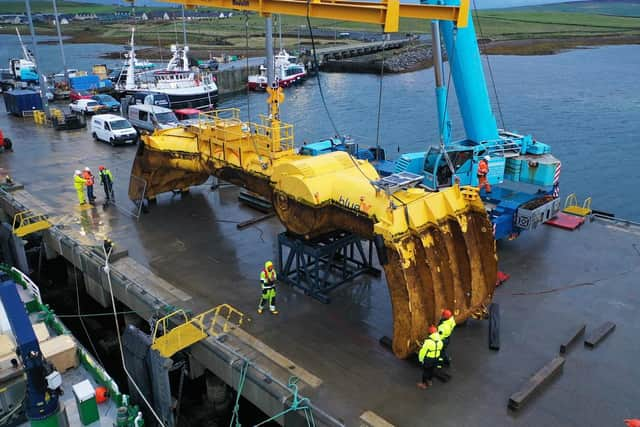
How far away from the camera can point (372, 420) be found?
10.2m

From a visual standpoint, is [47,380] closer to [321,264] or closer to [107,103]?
[321,264]

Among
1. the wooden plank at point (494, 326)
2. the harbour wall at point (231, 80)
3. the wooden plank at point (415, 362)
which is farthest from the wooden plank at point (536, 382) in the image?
the harbour wall at point (231, 80)

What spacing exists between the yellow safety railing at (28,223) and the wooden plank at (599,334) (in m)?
18.2

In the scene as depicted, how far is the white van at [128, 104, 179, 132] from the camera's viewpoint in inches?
1362

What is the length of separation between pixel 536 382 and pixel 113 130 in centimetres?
2826

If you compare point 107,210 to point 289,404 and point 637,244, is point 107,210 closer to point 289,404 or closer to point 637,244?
point 289,404

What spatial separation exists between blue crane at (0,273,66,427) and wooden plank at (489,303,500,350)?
31.6 feet

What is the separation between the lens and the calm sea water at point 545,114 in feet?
122

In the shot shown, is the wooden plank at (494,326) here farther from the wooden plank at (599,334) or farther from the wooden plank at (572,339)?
the wooden plank at (599,334)

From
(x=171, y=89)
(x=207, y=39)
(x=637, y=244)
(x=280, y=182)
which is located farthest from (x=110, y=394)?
(x=207, y=39)

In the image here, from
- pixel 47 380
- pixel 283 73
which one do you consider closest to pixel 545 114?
pixel 283 73

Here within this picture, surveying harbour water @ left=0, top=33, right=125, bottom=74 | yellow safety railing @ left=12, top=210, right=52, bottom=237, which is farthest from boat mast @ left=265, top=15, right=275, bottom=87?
harbour water @ left=0, top=33, right=125, bottom=74

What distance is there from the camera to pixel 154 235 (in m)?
19.4

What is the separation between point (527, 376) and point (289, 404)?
5377 millimetres
